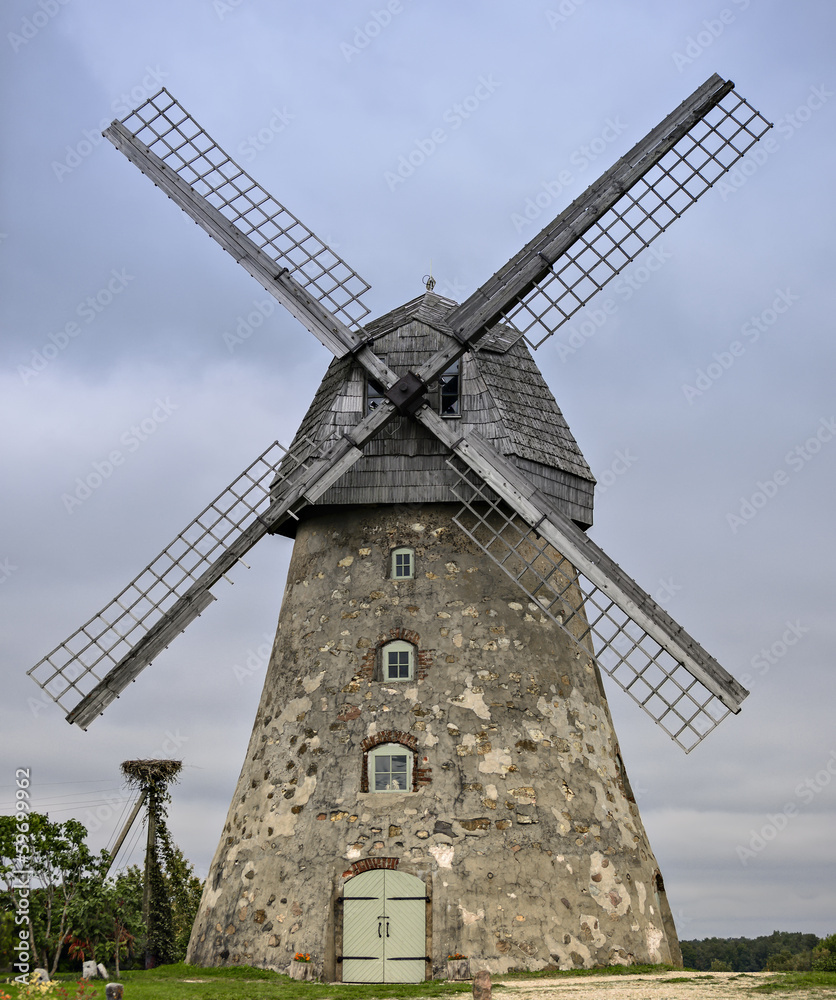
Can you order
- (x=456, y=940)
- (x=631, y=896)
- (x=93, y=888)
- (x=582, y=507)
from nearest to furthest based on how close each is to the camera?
(x=456, y=940) < (x=631, y=896) < (x=582, y=507) < (x=93, y=888)

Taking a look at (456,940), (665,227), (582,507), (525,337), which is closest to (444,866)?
(456,940)

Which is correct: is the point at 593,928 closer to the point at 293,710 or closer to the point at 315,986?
the point at 315,986

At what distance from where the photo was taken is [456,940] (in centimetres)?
1409

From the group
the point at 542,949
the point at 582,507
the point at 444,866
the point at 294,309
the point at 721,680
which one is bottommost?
the point at 542,949

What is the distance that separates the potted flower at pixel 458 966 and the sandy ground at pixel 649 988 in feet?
1.45

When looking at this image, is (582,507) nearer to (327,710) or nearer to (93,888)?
(327,710)

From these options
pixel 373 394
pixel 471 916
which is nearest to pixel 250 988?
pixel 471 916

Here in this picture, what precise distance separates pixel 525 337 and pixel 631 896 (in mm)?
8551

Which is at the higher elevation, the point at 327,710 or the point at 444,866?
the point at 327,710

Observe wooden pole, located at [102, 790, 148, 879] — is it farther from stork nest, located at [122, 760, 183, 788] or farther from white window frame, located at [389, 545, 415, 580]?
white window frame, located at [389, 545, 415, 580]

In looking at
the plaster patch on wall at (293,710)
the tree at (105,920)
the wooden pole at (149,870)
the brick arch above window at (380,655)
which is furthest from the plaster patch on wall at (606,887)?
the wooden pole at (149,870)

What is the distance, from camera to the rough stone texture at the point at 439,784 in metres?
14.4

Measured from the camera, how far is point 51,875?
19.6m

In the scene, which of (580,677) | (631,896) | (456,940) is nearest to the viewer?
(456,940)
